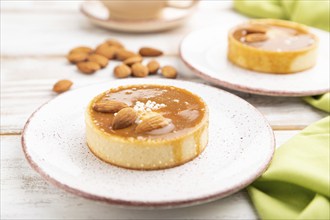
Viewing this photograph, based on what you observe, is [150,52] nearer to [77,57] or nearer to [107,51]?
[107,51]

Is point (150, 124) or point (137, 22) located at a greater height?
point (150, 124)

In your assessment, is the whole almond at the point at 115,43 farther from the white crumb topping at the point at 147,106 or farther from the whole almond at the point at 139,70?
the white crumb topping at the point at 147,106

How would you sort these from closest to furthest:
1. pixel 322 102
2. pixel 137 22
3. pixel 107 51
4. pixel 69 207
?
pixel 69 207
pixel 322 102
pixel 107 51
pixel 137 22

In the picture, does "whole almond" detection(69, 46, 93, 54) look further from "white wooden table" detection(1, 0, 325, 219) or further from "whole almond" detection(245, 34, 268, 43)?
"whole almond" detection(245, 34, 268, 43)

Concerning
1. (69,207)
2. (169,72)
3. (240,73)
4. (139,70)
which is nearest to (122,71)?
(139,70)

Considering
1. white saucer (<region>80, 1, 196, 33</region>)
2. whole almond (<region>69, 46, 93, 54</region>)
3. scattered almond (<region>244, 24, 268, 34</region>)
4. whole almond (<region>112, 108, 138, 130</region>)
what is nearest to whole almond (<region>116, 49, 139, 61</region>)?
whole almond (<region>69, 46, 93, 54</region>)

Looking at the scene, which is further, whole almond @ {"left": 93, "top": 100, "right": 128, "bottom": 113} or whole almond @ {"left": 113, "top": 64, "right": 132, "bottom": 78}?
whole almond @ {"left": 113, "top": 64, "right": 132, "bottom": 78}

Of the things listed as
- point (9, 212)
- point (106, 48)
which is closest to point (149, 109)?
point (9, 212)
